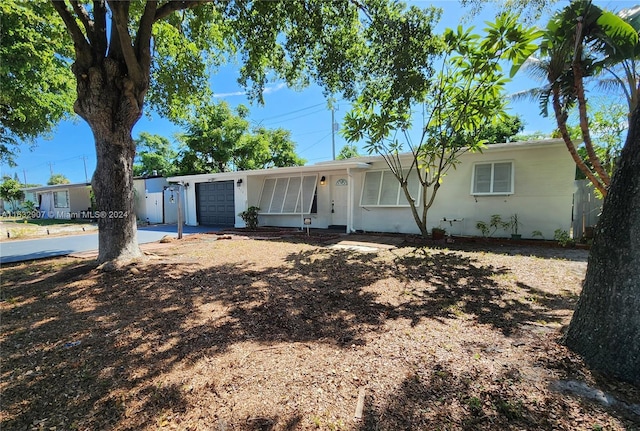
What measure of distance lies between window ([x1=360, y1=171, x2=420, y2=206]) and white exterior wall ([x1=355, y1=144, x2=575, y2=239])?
21.0 inches

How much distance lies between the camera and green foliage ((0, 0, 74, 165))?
8.17m

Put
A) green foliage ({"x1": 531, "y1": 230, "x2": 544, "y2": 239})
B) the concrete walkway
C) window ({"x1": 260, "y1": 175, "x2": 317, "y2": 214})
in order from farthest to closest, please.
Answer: window ({"x1": 260, "y1": 175, "x2": 317, "y2": 214}) → green foliage ({"x1": 531, "y1": 230, "x2": 544, "y2": 239}) → the concrete walkway

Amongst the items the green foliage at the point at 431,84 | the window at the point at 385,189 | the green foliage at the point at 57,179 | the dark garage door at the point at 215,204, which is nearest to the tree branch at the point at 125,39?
the green foliage at the point at 431,84

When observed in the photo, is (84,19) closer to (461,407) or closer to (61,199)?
(461,407)

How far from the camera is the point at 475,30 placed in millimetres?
6801

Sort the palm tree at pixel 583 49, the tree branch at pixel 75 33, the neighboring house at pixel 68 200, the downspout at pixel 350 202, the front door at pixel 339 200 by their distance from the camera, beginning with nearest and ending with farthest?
the tree branch at pixel 75 33, the palm tree at pixel 583 49, the downspout at pixel 350 202, the front door at pixel 339 200, the neighboring house at pixel 68 200

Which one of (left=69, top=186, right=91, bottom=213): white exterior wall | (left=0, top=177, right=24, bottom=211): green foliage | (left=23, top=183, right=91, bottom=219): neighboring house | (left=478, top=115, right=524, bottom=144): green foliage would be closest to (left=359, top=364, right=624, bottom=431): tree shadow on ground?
(left=478, top=115, right=524, bottom=144): green foliage

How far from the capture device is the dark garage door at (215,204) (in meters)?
15.0

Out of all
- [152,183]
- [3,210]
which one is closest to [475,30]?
[152,183]

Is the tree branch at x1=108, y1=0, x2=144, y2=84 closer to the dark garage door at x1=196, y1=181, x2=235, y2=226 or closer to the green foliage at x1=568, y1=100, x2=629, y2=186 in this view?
the dark garage door at x1=196, y1=181, x2=235, y2=226

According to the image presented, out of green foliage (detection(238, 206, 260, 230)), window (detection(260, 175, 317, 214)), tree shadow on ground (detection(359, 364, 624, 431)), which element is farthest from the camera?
green foliage (detection(238, 206, 260, 230))

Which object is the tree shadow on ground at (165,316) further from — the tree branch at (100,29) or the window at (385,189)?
the window at (385,189)

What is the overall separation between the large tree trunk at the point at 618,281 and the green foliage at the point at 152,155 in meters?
30.0

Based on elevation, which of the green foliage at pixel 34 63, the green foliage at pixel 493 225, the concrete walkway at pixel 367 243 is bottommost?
the concrete walkway at pixel 367 243
